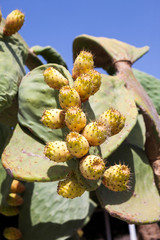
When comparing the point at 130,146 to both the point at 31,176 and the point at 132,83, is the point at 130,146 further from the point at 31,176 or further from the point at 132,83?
the point at 31,176

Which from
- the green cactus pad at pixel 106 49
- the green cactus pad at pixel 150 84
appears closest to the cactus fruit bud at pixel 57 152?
the green cactus pad at pixel 106 49

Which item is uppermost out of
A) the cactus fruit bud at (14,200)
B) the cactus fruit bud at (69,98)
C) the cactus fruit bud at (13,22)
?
the cactus fruit bud at (13,22)

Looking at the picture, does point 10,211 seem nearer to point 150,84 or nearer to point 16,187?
point 16,187

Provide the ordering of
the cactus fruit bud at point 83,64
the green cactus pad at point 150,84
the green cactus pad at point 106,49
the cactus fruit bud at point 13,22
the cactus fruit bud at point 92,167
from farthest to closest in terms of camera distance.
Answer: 1. the green cactus pad at point 150,84
2. the green cactus pad at point 106,49
3. the cactus fruit bud at point 13,22
4. the cactus fruit bud at point 83,64
5. the cactus fruit bud at point 92,167

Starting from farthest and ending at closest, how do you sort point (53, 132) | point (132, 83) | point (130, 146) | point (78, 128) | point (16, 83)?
point (132, 83) < point (130, 146) < point (16, 83) < point (53, 132) < point (78, 128)

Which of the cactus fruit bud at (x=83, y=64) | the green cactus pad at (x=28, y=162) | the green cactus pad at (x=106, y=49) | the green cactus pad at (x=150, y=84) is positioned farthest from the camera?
the green cactus pad at (x=150, y=84)

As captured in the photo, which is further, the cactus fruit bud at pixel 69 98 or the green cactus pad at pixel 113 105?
the green cactus pad at pixel 113 105

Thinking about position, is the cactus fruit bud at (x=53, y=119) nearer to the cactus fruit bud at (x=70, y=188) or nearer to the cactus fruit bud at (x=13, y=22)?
the cactus fruit bud at (x=70, y=188)

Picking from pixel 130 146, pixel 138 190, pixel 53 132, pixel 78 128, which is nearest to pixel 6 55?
pixel 53 132
